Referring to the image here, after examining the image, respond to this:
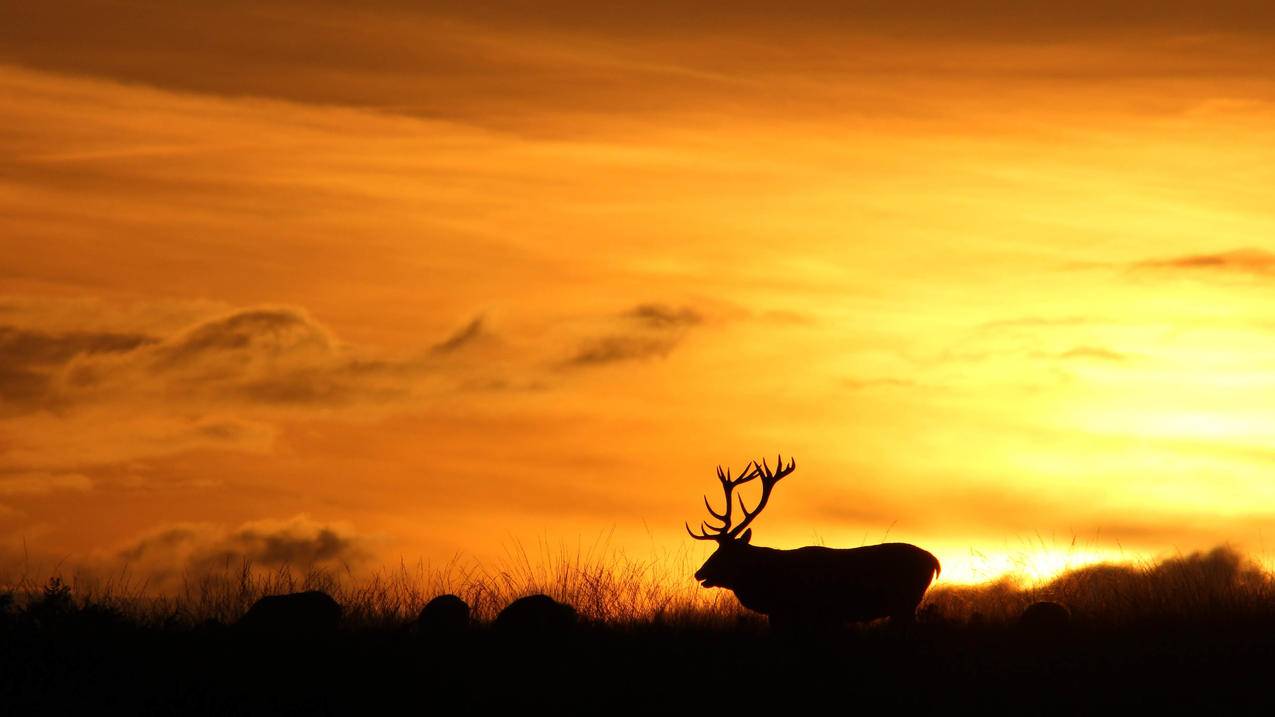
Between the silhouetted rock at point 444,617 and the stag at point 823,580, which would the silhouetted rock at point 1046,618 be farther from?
the silhouetted rock at point 444,617

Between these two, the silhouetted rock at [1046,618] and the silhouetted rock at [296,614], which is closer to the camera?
the silhouetted rock at [296,614]

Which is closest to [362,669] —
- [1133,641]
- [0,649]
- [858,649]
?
[0,649]

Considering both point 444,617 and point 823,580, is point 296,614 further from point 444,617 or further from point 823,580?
point 823,580

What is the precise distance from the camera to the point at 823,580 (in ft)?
57.7

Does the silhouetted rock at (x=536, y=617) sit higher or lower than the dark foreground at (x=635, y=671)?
higher

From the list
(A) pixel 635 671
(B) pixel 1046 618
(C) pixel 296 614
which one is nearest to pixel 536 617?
(C) pixel 296 614

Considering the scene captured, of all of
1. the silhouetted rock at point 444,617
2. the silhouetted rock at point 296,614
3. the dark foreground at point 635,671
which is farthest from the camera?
the silhouetted rock at point 444,617

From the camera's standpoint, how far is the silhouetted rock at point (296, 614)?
54.2 ft

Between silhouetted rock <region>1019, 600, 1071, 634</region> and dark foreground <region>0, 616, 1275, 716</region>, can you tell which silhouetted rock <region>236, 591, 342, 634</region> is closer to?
dark foreground <region>0, 616, 1275, 716</region>

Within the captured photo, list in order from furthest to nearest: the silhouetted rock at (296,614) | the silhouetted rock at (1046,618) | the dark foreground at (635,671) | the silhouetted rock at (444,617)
→ the silhouetted rock at (444,617) < the silhouetted rock at (1046,618) < the silhouetted rock at (296,614) < the dark foreground at (635,671)

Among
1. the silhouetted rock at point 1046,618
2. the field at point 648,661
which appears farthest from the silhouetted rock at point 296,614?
the silhouetted rock at point 1046,618

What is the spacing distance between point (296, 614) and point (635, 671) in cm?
398

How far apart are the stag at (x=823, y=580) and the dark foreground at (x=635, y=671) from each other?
896 millimetres

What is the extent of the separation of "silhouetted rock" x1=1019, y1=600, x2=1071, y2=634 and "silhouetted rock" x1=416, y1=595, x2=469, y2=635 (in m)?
5.36
